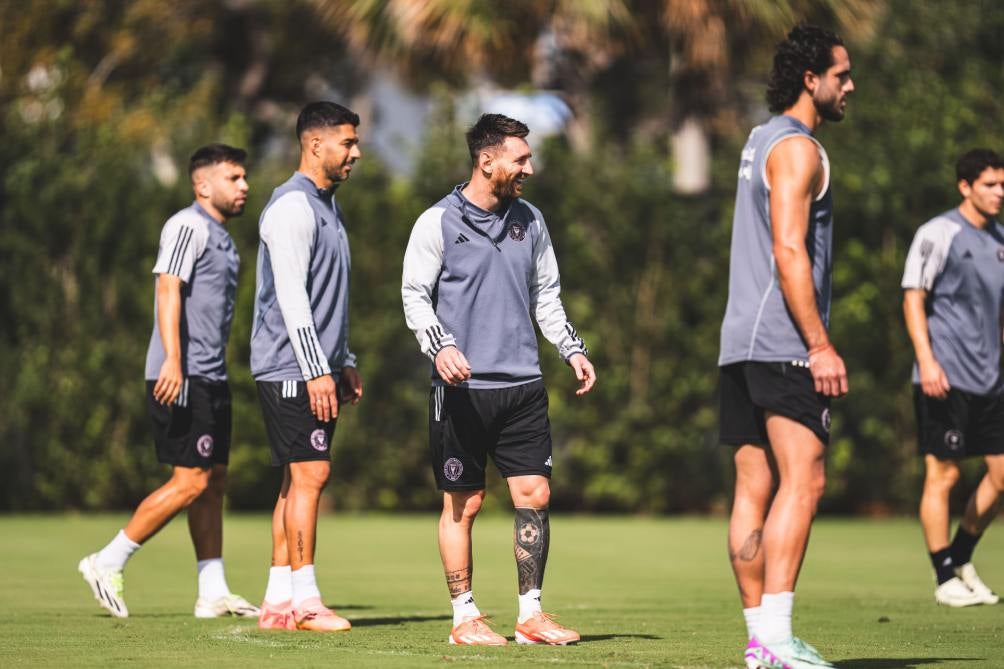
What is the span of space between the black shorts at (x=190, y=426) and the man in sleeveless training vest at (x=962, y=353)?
4.02m

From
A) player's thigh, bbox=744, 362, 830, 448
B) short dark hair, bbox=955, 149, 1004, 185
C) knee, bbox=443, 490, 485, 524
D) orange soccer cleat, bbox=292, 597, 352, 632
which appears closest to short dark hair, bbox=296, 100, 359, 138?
knee, bbox=443, 490, 485, 524

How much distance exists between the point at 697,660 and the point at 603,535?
27.2 ft

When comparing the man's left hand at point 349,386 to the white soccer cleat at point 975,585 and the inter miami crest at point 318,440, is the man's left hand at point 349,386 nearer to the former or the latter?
the inter miami crest at point 318,440

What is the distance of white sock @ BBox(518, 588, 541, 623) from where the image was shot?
692 centimetres

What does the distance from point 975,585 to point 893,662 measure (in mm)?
2998

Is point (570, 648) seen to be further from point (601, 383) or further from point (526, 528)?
point (601, 383)

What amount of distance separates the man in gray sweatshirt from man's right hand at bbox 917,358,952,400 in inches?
111

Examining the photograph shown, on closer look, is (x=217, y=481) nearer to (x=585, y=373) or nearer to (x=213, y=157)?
(x=213, y=157)

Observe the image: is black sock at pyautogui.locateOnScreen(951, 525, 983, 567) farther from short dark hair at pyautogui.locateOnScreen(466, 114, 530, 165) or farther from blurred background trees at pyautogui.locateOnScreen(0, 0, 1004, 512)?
blurred background trees at pyautogui.locateOnScreen(0, 0, 1004, 512)

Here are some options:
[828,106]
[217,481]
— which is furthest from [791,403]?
[217,481]

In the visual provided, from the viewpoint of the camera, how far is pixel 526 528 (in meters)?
6.98

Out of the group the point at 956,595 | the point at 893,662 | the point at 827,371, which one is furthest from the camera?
the point at 956,595

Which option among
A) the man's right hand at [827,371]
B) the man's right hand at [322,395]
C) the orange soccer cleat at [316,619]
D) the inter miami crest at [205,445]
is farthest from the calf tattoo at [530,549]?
the inter miami crest at [205,445]

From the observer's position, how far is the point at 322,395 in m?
7.38
